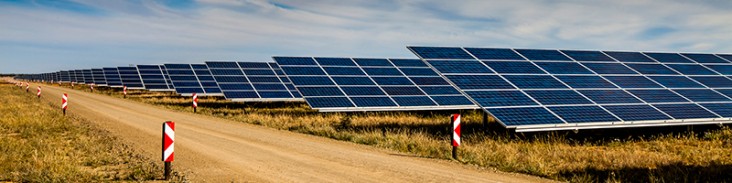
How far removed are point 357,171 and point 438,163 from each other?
6.71ft

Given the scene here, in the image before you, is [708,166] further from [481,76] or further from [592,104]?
[481,76]

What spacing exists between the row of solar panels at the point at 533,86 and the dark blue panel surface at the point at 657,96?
0.11 ft

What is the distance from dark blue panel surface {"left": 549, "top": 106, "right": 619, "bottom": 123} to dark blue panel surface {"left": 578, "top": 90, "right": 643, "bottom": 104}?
98 cm

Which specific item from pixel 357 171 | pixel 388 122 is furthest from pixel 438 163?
pixel 388 122

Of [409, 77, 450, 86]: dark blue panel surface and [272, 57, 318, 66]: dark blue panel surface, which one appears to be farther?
[272, 57, 318, 66]: dark blue panel surface

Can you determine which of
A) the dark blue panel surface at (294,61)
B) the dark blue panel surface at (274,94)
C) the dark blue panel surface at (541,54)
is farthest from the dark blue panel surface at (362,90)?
the dark blue panel surface at (274,94)

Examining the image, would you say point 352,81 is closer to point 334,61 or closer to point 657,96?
point 334,61

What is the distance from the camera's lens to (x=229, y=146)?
1348cm

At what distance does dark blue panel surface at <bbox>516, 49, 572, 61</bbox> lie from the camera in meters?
21.0

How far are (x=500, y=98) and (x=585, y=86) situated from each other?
13.4ft

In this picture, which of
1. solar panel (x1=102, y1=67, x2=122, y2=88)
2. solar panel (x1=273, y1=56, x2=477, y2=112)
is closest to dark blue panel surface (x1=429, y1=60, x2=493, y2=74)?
solar panel (x1=273, y1=56, x2=477, y2=112)

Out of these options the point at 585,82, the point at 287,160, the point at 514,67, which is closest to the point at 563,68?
the point at 585,82

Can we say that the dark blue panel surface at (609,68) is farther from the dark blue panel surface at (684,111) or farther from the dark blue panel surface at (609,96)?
the dark blue panel surface at (684,111)

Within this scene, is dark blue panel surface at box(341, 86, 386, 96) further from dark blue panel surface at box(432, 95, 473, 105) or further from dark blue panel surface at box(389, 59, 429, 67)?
dark blue panel surface at box(389, 59, 429, 67)
